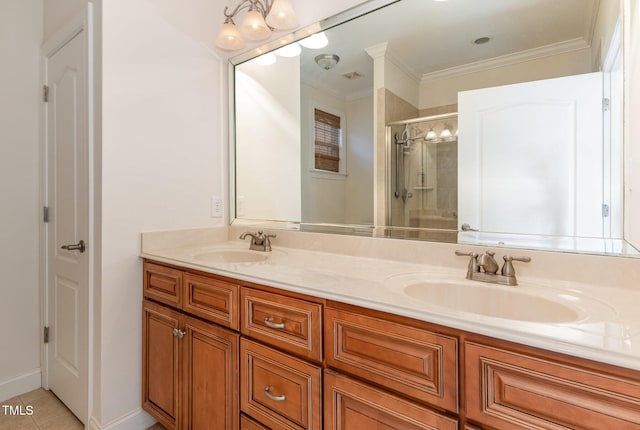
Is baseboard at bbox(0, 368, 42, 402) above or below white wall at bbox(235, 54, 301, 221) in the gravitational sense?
below

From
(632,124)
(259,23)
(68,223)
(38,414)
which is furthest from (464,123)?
(38,414)

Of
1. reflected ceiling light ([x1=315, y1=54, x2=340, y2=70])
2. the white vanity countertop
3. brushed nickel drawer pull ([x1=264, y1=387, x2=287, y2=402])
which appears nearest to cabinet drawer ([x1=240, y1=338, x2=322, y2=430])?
brushed nickel drawer pull ([x1=264, y1=387, x2=287, y2=402])

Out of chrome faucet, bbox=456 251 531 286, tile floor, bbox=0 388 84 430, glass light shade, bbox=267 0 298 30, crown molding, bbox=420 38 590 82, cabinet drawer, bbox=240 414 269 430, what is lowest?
tile floor, bbox=0 388 84 430

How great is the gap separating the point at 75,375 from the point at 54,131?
4.54ft

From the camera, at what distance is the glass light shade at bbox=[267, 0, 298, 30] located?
160cm

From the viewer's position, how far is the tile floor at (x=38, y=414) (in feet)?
5.51

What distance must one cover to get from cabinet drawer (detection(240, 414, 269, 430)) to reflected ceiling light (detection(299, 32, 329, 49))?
1748 mm

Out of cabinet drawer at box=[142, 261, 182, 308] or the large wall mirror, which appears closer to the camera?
the large wall mirror

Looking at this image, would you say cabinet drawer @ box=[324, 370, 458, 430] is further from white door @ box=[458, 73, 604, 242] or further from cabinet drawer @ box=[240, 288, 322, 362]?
white door @ box=[458, 73, 604, 242]

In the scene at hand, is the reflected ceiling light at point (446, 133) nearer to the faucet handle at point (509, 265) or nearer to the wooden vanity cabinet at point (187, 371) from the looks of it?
the faucet handle at point (509, 265)

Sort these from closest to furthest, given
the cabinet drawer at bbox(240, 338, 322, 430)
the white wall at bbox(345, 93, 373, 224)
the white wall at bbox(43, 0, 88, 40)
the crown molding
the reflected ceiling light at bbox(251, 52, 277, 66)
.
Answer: the cabinet drawer at bbox(240, 338, 322, 430) < the crown molding < the white wall at bbox(345, 93, 373, 224) < the white wall at bbox(43, 0, 88, 40) < the reflected ceiling light at bbox(251, 52, 277, 66)

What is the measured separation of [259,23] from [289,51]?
0.24 m

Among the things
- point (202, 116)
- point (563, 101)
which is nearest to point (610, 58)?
point (563, 101)

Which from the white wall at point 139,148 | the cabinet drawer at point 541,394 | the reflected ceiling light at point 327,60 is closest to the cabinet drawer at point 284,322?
the cabinet drawer at point 541,394
